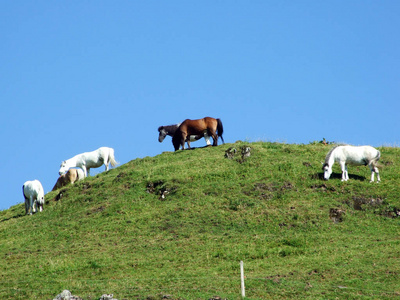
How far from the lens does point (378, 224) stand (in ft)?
84.5

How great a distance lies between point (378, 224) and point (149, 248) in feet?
33.2

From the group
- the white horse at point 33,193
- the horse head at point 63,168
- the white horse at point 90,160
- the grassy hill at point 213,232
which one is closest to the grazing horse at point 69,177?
the white horse at point 90,160

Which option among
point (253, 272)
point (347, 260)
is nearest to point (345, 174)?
point (347, 260)

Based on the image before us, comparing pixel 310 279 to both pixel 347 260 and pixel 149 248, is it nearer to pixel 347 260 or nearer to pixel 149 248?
pixel 347 260

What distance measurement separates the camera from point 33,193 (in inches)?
1244

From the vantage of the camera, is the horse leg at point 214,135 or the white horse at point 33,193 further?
the horse leg at point 214,135

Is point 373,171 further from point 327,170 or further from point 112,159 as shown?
point 112,159

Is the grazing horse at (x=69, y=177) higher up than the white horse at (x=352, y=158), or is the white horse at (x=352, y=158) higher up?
the grazing horse at (x=69, y=177)

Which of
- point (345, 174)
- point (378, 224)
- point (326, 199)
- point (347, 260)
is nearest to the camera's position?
point (347, 260)

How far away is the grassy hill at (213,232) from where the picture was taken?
63.1 ft

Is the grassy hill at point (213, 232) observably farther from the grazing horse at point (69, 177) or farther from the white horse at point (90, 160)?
the grazing horse at point (69, 177)

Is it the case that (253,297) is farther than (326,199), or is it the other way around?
(326,199)

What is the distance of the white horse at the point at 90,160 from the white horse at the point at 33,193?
21.9 feet

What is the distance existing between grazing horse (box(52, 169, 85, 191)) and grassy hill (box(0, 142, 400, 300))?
9.21 feet
